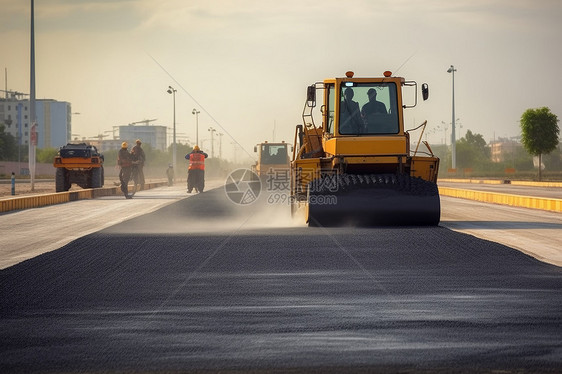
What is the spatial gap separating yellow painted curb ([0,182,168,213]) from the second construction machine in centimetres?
982

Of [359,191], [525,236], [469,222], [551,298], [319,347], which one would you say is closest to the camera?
[319,347]

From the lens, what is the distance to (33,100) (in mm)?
38656

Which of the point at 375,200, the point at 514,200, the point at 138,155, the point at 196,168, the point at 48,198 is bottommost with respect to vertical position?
the point at 514,200

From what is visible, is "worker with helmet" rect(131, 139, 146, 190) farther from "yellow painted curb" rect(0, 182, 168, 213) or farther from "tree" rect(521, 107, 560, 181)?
"tree" rect(521, 107, 560, 181)

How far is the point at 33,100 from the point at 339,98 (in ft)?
77.0

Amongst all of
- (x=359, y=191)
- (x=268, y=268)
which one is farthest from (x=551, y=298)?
(x=359, y=191)

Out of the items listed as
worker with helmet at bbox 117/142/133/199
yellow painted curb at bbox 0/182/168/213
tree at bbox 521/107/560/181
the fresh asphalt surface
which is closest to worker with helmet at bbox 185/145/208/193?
yellow painted curb at bbox 0/182/168/213

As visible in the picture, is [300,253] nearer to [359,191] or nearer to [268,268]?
[268,268]

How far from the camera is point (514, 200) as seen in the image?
30016 mm

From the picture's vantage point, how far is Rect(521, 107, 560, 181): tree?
69250 millimetres

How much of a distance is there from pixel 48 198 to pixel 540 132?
165 ft

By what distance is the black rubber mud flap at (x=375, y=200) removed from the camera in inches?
700

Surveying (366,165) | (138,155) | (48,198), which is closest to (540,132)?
(138,155)

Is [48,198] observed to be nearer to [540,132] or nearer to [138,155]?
[138,155]
